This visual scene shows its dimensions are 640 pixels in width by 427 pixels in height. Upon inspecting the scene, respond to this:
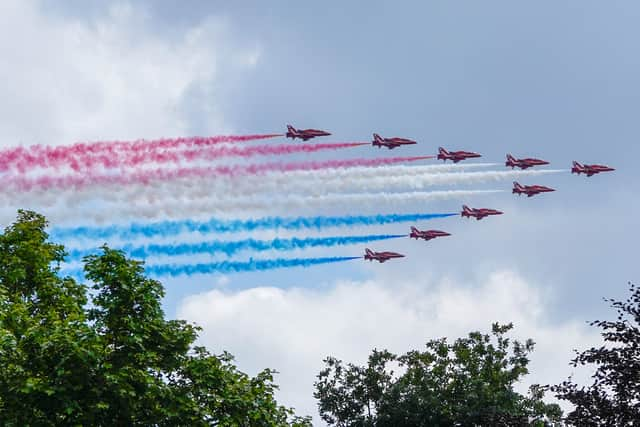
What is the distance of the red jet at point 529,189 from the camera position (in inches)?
3691

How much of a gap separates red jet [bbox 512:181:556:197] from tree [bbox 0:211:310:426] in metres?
59.9

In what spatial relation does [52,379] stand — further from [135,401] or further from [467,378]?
[467,378]

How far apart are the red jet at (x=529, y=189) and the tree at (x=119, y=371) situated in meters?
59.9

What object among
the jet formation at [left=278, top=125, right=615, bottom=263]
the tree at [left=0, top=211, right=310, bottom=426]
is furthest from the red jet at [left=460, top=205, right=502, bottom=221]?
the tree at [left=0, top=211, right=310, bottom=426]

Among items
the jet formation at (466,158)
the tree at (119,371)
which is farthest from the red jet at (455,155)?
the tree at (119,371)

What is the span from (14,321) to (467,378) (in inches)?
1457

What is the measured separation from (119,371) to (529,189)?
67270 mm

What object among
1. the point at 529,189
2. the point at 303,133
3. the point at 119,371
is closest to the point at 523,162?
the point at 529,189

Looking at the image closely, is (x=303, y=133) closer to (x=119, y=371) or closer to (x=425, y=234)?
(x=425, y=234)

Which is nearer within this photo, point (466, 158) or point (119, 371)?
point (119, 371)

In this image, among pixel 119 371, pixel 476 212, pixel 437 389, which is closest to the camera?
pixel 119 371

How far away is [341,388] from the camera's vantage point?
68625 mm

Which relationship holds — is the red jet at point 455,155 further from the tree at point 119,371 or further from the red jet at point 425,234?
the tree at point 119,371

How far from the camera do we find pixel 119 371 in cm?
3300
